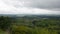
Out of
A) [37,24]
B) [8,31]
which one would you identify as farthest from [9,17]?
[37,24]

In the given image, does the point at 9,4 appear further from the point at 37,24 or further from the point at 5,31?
the point at 37,24

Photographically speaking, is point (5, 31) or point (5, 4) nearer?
point (5, 31)

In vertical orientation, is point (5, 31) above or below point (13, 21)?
below

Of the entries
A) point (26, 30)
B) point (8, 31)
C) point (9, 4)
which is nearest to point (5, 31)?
point (8, 31)

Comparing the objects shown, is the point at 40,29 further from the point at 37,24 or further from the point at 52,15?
the point at 52,15

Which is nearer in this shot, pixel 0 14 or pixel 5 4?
pixel 0 14

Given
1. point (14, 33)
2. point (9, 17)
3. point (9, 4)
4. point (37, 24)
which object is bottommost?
point (14, 33)
